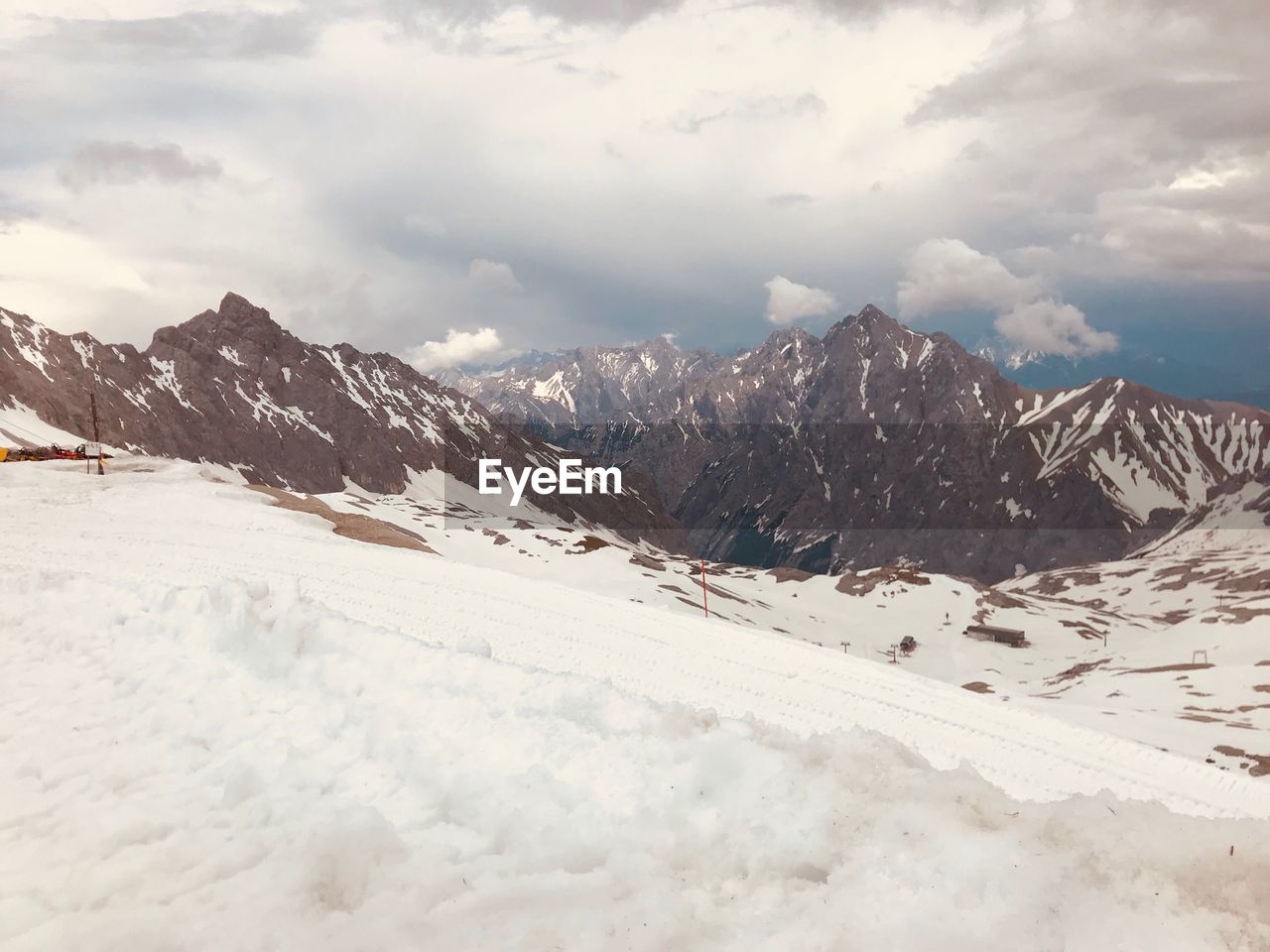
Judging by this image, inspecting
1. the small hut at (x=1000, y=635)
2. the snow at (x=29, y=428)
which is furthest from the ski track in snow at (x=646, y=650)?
the snow at (x=29, y=428)

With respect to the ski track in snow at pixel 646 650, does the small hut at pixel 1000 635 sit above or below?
below

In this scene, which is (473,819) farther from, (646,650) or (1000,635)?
(1000,635)

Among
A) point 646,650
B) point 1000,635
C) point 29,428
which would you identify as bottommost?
point 1000,635

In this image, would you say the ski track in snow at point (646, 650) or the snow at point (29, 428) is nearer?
the ski track in snow at point (646, 650)

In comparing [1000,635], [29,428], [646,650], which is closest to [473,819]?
[646,650]

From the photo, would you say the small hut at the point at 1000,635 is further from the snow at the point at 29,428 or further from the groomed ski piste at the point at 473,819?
the snow at the point at 29,428

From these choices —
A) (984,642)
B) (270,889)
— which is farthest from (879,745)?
(984,642)

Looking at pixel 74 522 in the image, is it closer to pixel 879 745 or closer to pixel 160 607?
pixel 160 607
